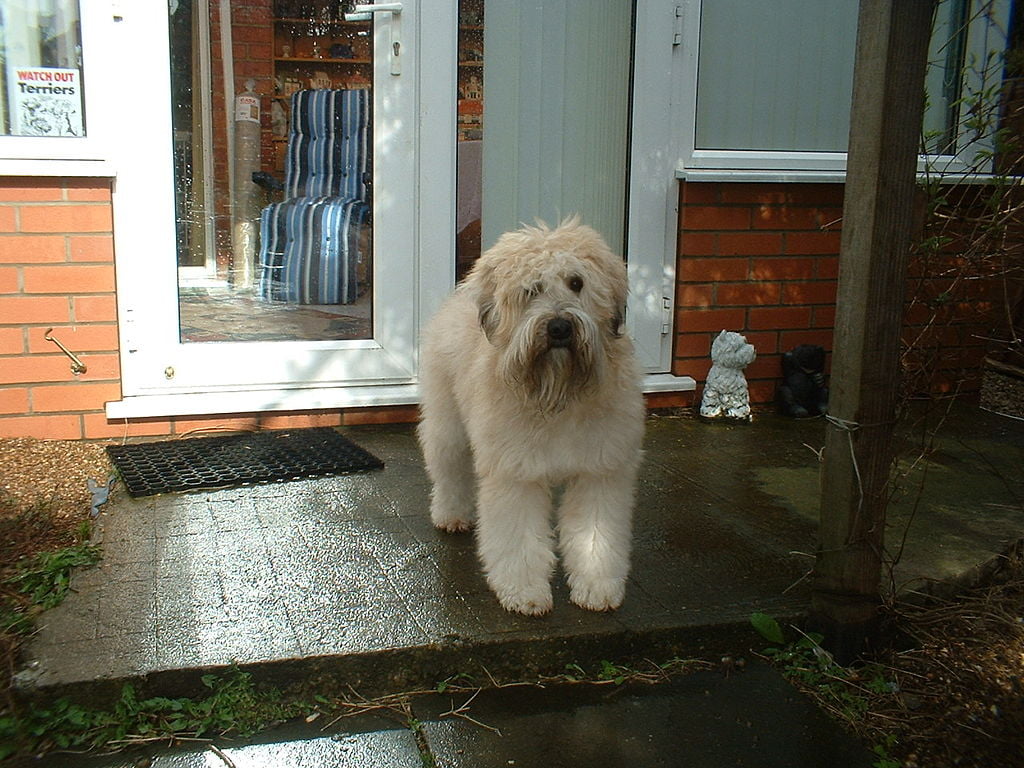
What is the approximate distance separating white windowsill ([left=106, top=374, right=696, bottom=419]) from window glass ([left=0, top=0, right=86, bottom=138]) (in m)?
1.33

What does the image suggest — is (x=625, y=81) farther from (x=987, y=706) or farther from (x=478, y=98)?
(x=987, y=706)

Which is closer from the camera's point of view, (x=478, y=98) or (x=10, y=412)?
(x=10, y=412)

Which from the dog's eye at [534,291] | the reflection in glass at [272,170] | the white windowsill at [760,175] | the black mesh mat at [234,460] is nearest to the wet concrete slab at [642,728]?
the dog's eye at [534,291]

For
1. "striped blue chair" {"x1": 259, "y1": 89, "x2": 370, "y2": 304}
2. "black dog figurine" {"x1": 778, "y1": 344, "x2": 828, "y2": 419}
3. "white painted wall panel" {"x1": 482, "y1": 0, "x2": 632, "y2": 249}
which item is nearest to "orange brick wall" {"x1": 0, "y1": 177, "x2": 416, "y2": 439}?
"striped blue chair" {"x1": 259, "y1": 89, "x2": 370, "y2": 304}

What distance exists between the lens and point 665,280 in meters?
5.69

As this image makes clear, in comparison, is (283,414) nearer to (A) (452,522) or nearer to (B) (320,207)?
(B) (320,207)

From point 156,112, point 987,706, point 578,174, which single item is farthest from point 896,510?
point 156,112

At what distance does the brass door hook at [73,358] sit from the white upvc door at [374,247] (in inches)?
7.6

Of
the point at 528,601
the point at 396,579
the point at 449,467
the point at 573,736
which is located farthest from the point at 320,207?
the point at 573,736

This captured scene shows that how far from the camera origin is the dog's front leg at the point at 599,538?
10.3 feet

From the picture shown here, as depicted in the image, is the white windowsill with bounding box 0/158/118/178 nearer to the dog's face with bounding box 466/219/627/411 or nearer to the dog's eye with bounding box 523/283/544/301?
the dog's face with bounding box 466/219/627/411

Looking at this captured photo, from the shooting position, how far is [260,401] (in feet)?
16.6

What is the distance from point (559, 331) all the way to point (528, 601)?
862 mm

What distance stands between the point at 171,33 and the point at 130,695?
3.30 m
